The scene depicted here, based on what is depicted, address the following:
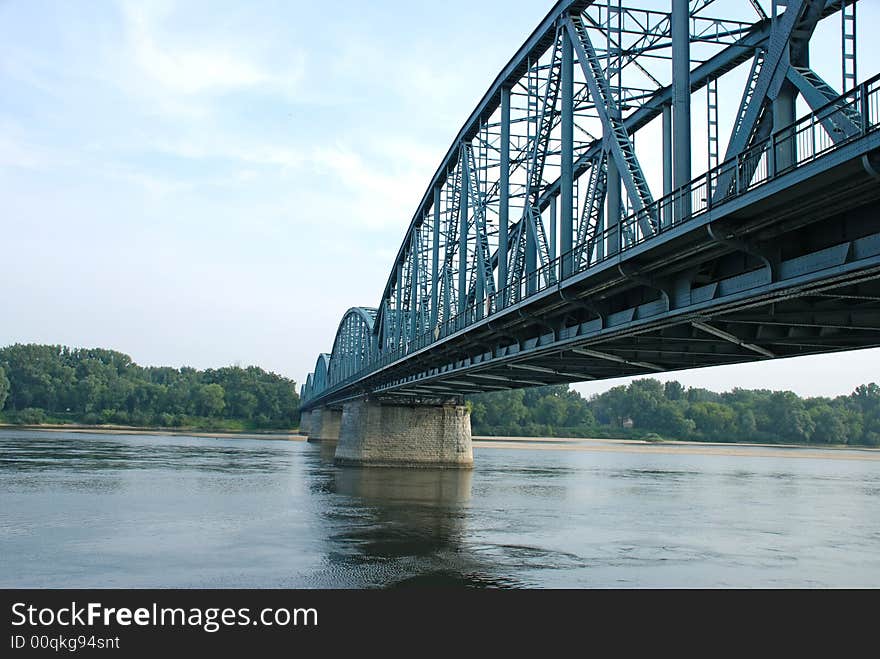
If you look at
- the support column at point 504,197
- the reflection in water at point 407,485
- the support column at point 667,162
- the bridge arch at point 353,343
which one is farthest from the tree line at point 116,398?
the support column at point 667,162

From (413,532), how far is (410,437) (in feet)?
108

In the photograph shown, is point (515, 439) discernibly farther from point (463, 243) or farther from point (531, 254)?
point (531, 254)

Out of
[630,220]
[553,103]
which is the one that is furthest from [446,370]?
[630,220]

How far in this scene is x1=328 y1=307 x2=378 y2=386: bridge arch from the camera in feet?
266

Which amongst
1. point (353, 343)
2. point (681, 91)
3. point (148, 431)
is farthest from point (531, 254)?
point (148, 431)

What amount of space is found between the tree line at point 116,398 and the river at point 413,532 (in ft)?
352

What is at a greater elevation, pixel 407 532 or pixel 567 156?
pixel 567 156

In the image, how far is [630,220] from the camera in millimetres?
19234

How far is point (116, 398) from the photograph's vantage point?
159625 millimetres

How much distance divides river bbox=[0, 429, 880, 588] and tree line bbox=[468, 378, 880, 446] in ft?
335

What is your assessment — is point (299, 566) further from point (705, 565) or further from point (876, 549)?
point (876, 549)

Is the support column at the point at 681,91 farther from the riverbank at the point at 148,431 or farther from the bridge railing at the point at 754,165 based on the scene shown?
the riverbank at the point at 148,431

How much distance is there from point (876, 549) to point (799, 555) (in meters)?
3.50

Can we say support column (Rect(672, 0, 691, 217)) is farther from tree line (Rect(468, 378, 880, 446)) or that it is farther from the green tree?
the green tree
